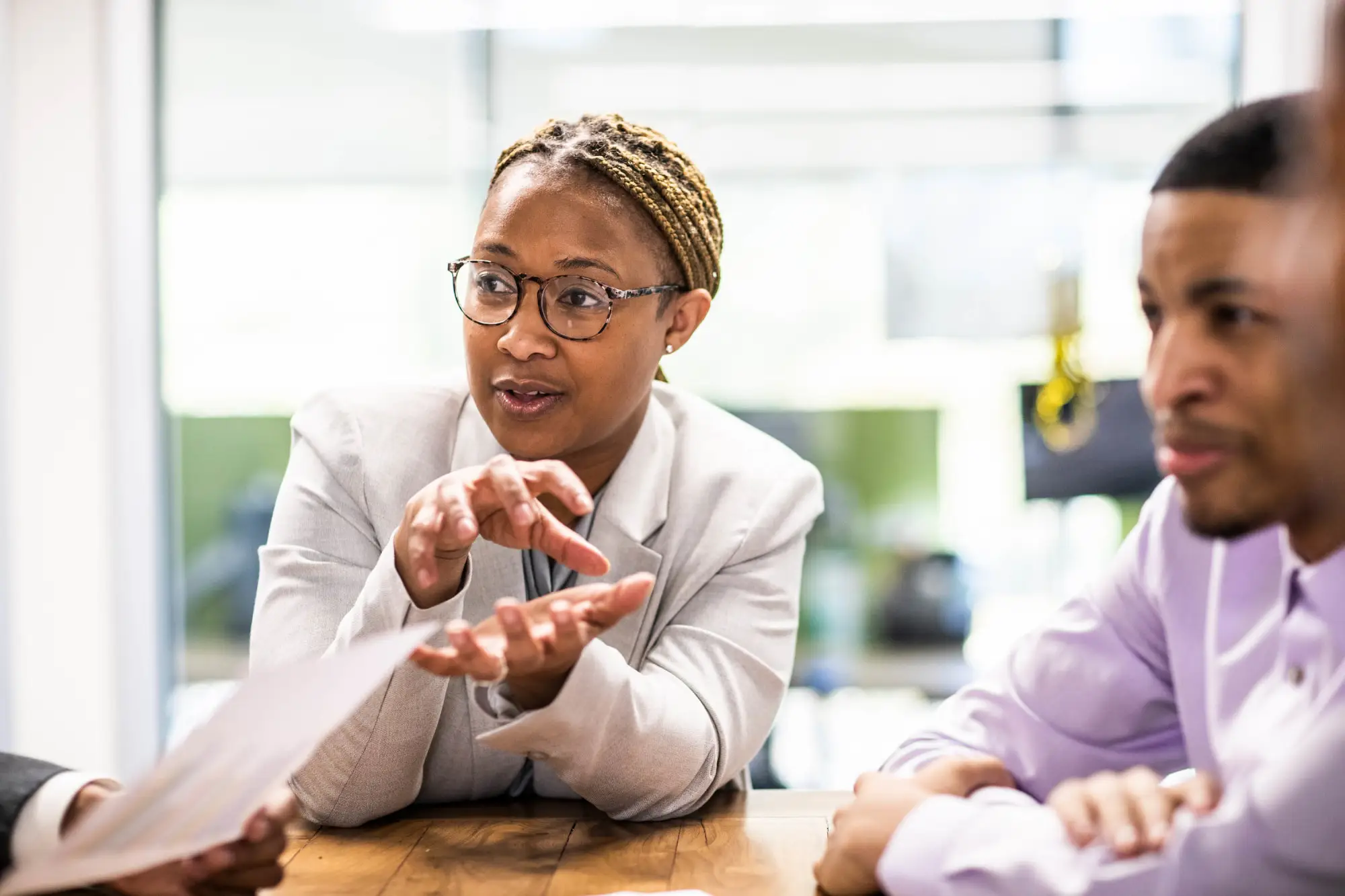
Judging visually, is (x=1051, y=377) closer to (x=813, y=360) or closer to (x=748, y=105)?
(x=813, y=360)

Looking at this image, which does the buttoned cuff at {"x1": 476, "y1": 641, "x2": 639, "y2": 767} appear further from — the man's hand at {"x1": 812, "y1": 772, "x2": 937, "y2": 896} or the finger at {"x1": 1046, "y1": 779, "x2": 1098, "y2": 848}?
the finger at {"x1": 1046, "y1": 779, "x2": 1098, "y2": 848}

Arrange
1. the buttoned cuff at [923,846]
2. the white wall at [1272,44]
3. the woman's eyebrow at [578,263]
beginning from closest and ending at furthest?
the buttoned cuff at [923,846]
the woman's eyebrow at [578,263]
the white wall at [1272,44]

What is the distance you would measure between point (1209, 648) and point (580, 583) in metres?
0.80

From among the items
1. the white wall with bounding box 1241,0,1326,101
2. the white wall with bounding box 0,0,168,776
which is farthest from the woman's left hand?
the white wall with bounding box 1241,0,1326,101

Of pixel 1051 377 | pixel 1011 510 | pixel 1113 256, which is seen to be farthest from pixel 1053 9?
pixel 1011 510

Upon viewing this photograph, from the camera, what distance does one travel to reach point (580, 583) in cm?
166

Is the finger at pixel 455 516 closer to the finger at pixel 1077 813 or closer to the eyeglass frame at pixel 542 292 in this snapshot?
the eyeglass frame at pixel 542 292

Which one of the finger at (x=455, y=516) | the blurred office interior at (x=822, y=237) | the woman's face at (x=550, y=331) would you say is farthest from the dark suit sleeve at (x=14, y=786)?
the blurred office interior at (x=822, y=237)

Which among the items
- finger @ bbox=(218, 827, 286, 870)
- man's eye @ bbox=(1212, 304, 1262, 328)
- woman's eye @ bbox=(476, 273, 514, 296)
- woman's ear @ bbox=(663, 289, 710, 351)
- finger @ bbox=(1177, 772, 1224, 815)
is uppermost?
woman's eye @ bbox=(476, 273, 514, 296)

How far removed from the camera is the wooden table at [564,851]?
118 centimetres

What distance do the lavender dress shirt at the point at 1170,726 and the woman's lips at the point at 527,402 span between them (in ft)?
1.98

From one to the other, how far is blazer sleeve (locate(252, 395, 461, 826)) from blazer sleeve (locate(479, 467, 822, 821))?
0.49ft

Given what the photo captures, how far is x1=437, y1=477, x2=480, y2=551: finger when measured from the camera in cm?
130

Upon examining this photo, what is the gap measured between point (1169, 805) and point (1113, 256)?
9.52ft
